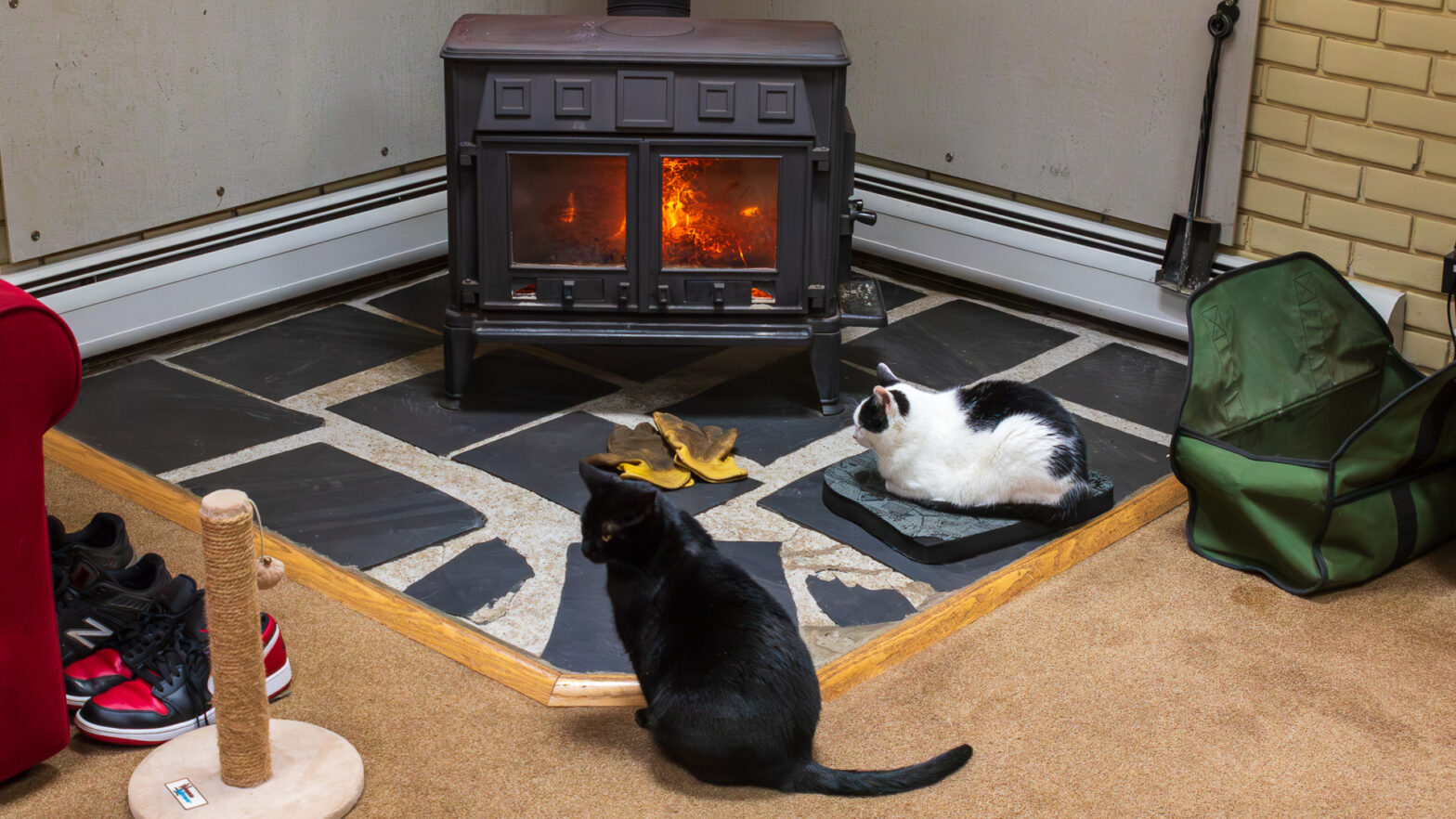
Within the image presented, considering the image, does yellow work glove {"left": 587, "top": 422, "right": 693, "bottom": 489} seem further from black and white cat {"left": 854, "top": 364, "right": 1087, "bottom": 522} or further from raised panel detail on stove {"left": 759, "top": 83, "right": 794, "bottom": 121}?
raised panel detail on stove {"left": 759, "top": 83, "right": 794, "bottom": 121}

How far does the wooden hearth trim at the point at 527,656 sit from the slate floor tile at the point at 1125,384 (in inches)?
16.7

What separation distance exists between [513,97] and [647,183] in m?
0.37

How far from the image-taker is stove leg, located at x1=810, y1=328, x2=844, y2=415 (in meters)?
3.42

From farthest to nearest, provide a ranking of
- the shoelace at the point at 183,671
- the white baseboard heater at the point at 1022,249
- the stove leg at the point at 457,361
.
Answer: the white baseboard heater at the point at 1022,249
the stove leg at the point at 457,361
the shoelace at the point at 183,671

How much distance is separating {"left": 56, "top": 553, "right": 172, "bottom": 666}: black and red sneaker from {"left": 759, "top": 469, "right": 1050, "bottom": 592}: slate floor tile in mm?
1320

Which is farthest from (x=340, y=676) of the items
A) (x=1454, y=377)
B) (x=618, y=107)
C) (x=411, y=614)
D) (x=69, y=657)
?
(x=1454, y=377)

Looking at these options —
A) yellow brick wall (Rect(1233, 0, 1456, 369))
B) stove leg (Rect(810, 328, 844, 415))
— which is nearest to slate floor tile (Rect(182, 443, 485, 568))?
stove leg (Rect(810, 328, 844, 415))

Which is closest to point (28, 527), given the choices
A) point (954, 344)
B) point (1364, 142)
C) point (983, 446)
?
point (983, 446)

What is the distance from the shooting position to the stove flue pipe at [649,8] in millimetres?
3697

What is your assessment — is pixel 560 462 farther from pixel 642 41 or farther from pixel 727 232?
pixel 642 41

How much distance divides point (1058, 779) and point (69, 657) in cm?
158

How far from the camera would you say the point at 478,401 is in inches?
137

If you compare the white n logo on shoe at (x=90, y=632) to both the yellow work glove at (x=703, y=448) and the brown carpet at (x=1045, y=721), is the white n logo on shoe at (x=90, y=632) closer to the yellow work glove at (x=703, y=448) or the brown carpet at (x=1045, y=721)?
the brown carpet at (x=1045, y=721)

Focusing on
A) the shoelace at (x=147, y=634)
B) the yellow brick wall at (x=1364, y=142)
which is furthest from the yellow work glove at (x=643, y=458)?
the yellow brick wall at (x=1364, y=142)
